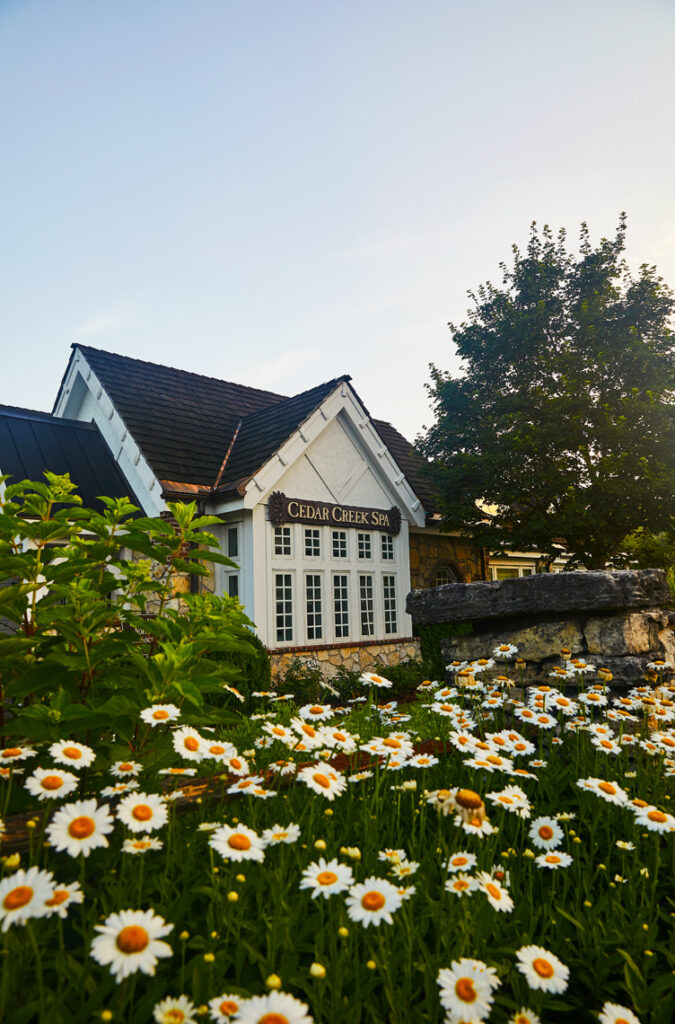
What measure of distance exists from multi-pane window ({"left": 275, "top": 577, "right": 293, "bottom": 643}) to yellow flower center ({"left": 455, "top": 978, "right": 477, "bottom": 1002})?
9.95m

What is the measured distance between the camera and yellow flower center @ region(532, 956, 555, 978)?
1454mm

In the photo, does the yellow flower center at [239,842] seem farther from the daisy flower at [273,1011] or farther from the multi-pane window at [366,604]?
the multi-pane window at [366,604]

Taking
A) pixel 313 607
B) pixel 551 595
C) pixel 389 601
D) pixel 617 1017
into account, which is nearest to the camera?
pixel 617 1017

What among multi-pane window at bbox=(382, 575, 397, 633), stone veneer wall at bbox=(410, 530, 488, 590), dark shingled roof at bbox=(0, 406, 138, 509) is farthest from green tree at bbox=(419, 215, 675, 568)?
dark shingled roof at bbox=(0, 406, 138, 509)

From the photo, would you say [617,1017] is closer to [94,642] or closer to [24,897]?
[24,897]

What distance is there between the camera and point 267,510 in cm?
1112

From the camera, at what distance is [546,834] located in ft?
7.54

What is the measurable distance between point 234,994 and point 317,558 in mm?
10665

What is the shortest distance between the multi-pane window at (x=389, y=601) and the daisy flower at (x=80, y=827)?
11.9 metres

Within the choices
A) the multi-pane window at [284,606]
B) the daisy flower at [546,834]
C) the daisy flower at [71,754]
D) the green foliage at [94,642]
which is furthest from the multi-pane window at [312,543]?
the daisy flower at [71,754]

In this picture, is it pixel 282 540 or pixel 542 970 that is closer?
pixel 542 970

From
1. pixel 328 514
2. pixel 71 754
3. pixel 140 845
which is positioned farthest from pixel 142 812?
pixel 328 514

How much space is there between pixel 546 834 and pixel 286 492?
964cm

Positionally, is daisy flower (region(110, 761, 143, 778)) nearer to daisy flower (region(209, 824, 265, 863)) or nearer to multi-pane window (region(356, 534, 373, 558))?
daisy flower (region(209, 824, 265, 863))
